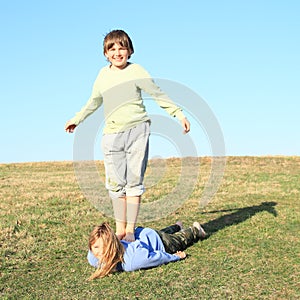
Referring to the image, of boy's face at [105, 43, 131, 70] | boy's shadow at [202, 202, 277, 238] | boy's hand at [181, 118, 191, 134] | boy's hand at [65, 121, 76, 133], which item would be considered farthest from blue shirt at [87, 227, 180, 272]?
boy's face at [105, 43, 131, 70]

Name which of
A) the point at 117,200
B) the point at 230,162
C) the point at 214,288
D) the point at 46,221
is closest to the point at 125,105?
the point at 117,200

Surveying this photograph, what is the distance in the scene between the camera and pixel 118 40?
6.05 meters

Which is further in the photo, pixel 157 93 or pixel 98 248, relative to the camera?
pixel 157 93

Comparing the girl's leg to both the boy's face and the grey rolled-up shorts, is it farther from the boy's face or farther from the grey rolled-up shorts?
the boy's face

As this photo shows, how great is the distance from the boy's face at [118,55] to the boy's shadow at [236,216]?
2.74 meters

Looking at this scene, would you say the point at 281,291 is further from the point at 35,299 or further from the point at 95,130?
the point at 95,130

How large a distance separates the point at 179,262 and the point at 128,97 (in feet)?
6.78

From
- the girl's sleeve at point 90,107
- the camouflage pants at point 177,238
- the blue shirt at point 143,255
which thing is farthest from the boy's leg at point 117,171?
the blue shirt at point 143,255

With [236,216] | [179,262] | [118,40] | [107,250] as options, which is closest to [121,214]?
[179,262]

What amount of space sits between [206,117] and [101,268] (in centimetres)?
305

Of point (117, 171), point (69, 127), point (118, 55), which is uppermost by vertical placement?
point (118, 55)

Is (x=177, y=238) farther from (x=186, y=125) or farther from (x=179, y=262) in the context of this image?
A: (x=186, y=125)

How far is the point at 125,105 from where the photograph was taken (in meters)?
6.12

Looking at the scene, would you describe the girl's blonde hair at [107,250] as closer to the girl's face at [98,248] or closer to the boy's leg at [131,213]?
the girl's face at [98,248]
